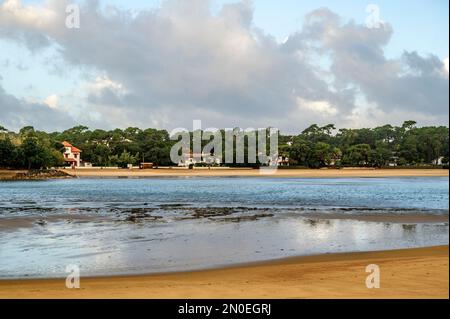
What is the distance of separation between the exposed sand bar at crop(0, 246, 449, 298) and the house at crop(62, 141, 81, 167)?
414 feet

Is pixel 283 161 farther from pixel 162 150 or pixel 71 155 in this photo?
pixel 71 155

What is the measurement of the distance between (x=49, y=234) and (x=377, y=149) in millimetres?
119303

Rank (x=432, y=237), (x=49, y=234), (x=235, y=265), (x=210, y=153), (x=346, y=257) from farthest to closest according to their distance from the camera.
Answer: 1. (x=210, y=153)
2. (x=49, y=234)
3. (x=432, y=237)
4. (x=346, y=257)
5. (x=235, y=265)

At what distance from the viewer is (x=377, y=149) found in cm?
13012

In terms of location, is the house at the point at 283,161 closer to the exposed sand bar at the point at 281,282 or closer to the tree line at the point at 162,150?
the tree line at the point at 162,150

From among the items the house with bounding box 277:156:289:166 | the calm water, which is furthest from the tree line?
the calm water

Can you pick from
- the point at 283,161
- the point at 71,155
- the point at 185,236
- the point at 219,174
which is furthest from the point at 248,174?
the point at 185,236

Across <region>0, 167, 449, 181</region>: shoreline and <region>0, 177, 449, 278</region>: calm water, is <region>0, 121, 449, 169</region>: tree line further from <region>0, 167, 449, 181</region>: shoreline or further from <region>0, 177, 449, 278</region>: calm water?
<region>0, 177, 449, 278</region>: calm water

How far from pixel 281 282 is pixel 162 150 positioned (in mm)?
122398

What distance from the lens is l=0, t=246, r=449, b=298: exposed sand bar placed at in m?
8.66

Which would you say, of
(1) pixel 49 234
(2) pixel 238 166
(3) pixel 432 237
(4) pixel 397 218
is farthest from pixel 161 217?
(2) pixel 238 166

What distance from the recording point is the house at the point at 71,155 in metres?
133

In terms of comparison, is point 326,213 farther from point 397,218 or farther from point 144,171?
point 144,171
